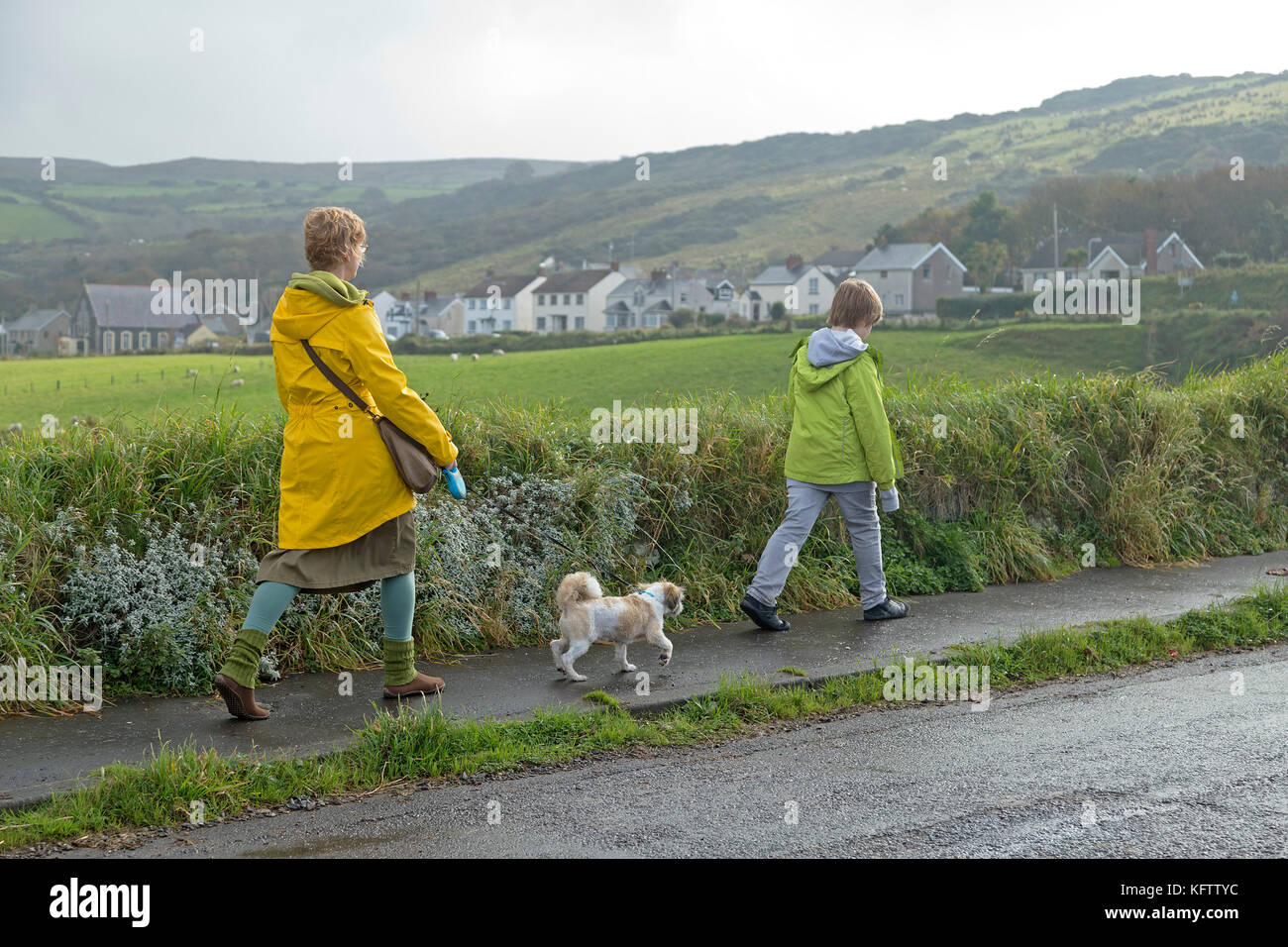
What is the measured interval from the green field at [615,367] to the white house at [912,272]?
4254 cm

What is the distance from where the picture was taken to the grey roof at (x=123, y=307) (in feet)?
362

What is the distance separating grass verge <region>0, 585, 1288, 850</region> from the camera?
4.19 metres

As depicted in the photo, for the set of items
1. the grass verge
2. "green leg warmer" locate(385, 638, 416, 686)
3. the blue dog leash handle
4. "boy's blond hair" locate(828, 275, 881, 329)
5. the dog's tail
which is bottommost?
the grass verge

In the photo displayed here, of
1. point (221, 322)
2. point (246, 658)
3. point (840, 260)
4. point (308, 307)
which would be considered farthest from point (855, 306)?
point (221, 322)

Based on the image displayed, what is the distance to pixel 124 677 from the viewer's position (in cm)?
571

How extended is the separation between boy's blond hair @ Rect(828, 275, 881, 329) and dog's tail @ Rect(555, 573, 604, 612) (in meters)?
2.65

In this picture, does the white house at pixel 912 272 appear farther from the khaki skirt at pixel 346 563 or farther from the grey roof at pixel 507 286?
the khaki skirt at pixel 346 563

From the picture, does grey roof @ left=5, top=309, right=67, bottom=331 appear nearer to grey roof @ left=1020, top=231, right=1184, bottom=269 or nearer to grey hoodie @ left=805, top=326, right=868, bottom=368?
grey roof @ left=1020, top=231, right=1184, bottom=269

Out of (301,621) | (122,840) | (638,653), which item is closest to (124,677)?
(301,621)

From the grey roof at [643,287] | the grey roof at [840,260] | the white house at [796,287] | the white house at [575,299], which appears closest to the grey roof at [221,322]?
the white house at [575,299]

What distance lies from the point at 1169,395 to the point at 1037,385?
5.19 feet

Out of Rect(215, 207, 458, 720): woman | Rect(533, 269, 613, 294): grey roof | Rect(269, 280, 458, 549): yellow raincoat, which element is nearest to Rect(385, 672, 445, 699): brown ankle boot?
Rect(215, 207, 458, 720): woman

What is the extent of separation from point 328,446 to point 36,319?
131 metres

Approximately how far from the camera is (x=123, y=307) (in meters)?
113
